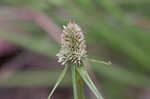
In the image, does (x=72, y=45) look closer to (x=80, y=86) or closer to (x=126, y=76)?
(x=80, y=86)

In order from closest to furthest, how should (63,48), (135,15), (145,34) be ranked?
(63,48) → (145,34) → (135,15)

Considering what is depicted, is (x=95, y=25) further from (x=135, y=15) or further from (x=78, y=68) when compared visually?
(x=78, y=68)

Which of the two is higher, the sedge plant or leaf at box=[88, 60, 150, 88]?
the sedge plant

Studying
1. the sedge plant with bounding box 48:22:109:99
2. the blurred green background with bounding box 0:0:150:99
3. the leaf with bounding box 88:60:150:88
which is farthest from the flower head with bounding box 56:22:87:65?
the leaf with bounding box 88:60:150:88

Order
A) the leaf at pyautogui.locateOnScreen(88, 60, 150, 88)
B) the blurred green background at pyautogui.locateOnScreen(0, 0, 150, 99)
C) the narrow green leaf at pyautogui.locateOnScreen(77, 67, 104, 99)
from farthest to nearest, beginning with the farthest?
1. the leaf at pyautogui.locateOnScreen(88, 60, 150, 88)
2. the blurred green background at pyautogui.locateOnScreen(0, 0, 150, 99)
3. the narrow green leaf at pyautogui.locateOnScreen(77, 67, 104, 99)

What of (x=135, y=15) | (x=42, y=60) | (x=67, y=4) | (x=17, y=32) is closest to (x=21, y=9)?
(x=17, y=32)

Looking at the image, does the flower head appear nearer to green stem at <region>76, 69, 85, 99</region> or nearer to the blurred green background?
green stem at <region>76, 69, 85, 99</region>

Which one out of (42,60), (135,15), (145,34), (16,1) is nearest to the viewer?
(145,34)
